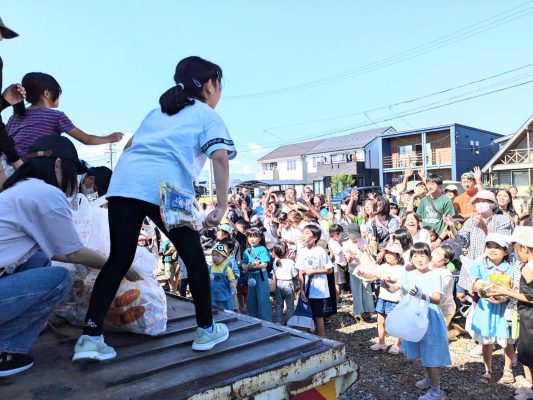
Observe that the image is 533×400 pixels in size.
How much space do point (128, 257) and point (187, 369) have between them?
678 mm

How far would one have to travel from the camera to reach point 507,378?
420 centimetres

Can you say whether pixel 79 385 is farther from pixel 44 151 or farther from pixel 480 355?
pixel 480 355

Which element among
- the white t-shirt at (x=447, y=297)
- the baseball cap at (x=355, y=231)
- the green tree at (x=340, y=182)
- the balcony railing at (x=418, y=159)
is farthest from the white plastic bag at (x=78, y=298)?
the green tree at (x=340, y=182)

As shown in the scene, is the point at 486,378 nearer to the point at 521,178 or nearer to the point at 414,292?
the point at 414,292

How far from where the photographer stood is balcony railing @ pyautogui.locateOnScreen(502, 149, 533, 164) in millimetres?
25311

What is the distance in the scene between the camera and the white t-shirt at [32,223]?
2.00m

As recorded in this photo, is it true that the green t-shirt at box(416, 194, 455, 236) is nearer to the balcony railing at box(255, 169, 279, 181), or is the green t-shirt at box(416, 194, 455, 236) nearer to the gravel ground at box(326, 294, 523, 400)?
the gravel ground at box(326, 294, 523, 400)

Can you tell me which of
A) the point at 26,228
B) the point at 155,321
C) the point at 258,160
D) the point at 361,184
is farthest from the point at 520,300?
the point at 258,160

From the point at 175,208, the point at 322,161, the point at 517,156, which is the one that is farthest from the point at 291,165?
the point at 175,208

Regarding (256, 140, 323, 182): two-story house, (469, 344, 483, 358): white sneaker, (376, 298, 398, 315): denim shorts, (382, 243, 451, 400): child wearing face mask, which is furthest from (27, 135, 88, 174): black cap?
(256, 140, 323, 182): two-story house

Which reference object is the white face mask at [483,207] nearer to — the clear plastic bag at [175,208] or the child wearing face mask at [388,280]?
the child wearing face mask at [388,280]

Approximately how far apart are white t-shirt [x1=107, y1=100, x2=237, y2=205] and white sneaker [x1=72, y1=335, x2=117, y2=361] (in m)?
0.71

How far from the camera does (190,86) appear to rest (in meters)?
2.47

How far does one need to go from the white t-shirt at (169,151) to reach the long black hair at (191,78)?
0.31 ft
